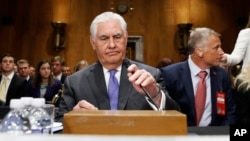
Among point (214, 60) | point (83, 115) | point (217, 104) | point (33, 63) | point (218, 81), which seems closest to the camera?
point (83, 115)

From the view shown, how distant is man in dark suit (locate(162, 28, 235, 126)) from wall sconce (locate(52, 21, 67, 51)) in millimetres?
5297

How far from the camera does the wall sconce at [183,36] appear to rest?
24.0 feet

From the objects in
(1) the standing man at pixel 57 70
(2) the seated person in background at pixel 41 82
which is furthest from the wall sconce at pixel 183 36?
(2) the seated person in background at pixel 41 82

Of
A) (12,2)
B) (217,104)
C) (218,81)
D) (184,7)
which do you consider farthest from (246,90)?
(12,2)

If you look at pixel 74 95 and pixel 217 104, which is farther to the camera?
pixel 217 104

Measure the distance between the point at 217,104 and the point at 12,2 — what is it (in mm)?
6635

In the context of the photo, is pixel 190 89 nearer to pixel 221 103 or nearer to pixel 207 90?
pixel 207 90

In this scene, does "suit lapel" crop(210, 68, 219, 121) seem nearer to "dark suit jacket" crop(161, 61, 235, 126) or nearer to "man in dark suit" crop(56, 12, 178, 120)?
"dark suit jacket" crop(161, 61, 235, 126)

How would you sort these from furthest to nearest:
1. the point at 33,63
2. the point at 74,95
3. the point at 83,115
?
the point at 33,63
the point at 74,95
the point at 83,115

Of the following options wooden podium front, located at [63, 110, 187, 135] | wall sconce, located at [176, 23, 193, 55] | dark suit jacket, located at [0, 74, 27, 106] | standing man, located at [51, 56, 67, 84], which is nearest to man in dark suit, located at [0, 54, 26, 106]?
dark suit jacket, located at [0, 74, 27, 106]

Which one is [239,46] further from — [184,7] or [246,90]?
[184,7]

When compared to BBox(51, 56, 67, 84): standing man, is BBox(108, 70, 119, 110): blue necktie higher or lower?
higher

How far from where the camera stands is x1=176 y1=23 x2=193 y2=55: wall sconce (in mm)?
7312

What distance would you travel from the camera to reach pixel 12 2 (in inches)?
Result: 299
